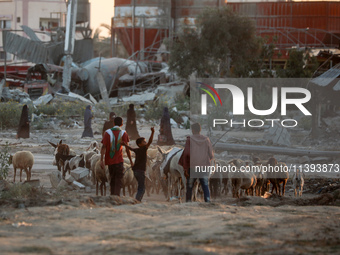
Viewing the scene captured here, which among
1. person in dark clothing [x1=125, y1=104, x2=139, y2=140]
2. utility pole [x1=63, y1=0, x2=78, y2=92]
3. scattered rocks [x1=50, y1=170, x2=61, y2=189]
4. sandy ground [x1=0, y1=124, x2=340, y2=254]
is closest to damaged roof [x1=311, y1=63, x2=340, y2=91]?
person in dark clothing [x1=125, y1=104, x2=139, y2=140]

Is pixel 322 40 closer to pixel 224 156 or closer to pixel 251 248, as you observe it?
pixel 224 156

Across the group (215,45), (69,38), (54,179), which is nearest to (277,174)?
(54,179)

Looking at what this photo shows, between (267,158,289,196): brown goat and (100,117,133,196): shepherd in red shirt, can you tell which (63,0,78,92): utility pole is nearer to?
(267,158,289,196): brown goat

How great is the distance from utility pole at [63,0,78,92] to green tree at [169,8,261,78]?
6229 millimetres

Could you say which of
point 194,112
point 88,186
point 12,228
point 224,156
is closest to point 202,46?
point 194,112

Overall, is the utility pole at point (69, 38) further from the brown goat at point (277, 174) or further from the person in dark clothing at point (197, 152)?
the person in dark clothing at point (197, 152)

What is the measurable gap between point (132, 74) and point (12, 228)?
125 feet

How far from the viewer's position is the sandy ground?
744cm

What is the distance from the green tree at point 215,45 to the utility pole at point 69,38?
6229 millimetres

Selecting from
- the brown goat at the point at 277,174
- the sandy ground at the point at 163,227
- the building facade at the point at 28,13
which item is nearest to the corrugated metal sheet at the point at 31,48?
the building facade at the point at 28,13

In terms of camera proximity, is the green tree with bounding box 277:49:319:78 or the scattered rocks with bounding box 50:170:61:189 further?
the green tree with bounding box 277:49:319:78

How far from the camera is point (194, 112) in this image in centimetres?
3534

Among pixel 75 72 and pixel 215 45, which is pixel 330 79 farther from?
pixel 75 72

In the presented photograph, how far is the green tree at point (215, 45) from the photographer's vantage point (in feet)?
122
